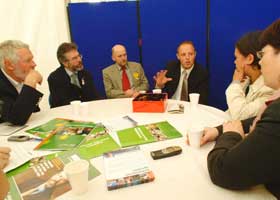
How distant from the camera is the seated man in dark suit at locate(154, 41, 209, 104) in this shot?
2.63 metres

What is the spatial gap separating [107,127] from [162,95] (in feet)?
1.68

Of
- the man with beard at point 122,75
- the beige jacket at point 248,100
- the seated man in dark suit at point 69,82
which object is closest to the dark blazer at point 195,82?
the man with beard at point 122,75

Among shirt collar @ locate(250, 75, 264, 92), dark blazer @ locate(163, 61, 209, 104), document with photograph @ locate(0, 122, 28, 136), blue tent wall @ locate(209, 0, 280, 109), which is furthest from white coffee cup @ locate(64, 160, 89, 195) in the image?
blue tent wall @ locate(209, 0, 280, 109)

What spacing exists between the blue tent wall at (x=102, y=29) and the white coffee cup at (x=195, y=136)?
7.81 ft

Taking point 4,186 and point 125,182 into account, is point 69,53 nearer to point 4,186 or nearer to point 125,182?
point 125,182

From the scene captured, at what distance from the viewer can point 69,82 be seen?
8.09ft

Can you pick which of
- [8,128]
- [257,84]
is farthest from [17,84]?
[257,84]

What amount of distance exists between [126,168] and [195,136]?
342 mm

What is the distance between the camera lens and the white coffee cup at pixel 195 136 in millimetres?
1173

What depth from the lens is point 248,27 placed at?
2762 millimetres

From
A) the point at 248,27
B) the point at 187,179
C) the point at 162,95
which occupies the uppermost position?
the point at 248,27

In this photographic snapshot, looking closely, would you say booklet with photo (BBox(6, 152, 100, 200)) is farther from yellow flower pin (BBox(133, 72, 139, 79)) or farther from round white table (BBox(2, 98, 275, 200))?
yellow flower pin (BBox(133, 72, 139, 79))

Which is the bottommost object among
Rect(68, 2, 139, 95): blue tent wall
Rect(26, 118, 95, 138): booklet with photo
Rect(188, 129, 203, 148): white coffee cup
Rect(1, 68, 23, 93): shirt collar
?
Rect(26, 118, 95, 138): booklet with photo

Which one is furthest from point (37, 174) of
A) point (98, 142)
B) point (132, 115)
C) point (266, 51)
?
point (266, 51)
